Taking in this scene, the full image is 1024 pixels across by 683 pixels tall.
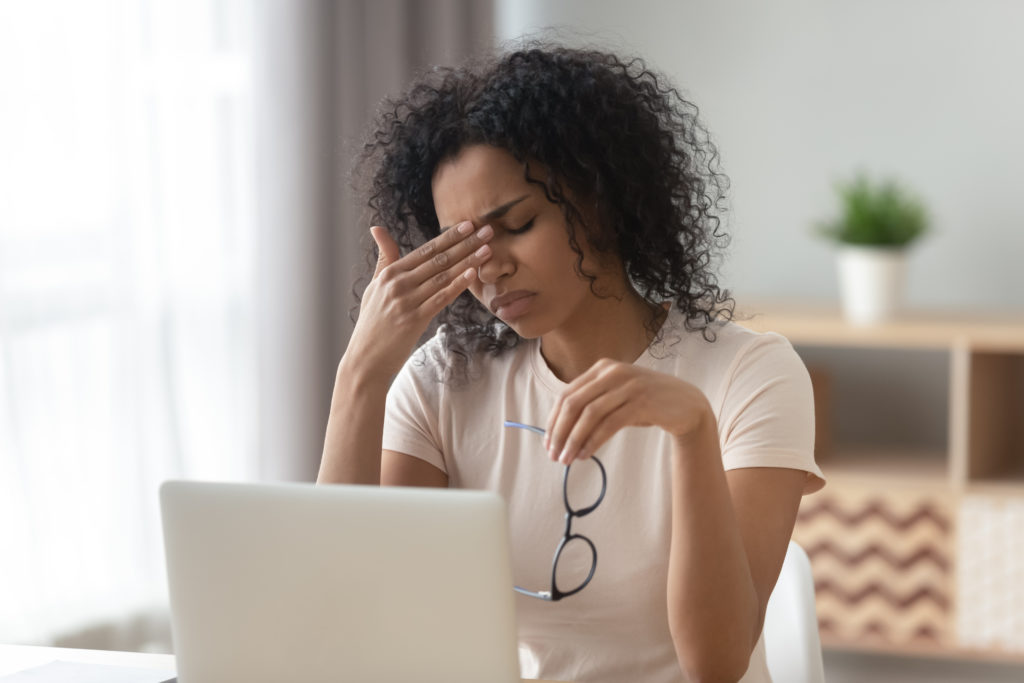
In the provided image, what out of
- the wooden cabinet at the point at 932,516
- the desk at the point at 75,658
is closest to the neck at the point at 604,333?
the desk at the point at 75,658

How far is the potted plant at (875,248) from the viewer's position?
8.75 feet

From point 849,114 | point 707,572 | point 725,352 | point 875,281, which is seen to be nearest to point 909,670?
point 875,281

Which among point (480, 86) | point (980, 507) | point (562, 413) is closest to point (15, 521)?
point (480, 86)

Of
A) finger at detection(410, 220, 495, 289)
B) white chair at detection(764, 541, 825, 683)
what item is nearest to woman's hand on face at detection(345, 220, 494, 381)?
finger at detection(410, 220, 495, 289)

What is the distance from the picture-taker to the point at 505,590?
2.94ft

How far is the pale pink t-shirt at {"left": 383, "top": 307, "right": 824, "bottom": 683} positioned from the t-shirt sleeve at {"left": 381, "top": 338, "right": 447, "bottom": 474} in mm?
20

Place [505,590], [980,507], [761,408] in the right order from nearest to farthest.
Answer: [505,590] < [761,408] < [980,507]

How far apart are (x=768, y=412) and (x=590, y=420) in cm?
33

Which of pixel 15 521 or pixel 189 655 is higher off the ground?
pixel 189 655

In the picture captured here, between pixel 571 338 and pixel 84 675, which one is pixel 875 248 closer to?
pixel 571 338

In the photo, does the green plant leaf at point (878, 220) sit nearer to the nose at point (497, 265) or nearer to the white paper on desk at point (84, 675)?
the nose at point (497, 265)

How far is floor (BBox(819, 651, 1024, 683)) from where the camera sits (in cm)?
276

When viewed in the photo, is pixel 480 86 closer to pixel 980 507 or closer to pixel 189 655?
pixel 189 655

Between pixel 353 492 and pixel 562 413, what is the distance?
227 millimetres
